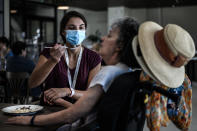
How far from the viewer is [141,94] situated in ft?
3.90

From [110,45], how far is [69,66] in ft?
2.69

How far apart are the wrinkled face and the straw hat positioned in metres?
0.16

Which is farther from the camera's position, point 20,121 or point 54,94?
→ point 54,94

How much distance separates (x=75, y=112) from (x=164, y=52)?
50 cm

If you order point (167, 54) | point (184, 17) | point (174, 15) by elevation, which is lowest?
point (167, 54)

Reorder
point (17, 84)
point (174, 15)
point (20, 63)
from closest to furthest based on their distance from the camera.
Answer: point (17, 84) → point (20, 63) → point (174, 15)

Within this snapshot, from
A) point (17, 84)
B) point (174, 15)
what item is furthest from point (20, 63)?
point (174, 15)

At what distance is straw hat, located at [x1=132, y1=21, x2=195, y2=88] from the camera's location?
116 centimetres

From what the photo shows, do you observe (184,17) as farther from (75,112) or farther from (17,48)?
(75,112)

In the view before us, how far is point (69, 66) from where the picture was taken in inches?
84.7

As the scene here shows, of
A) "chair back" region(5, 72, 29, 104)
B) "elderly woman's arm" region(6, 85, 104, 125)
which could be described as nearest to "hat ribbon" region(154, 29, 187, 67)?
"elderly woman's arm" region(6, 85, 104, 125)

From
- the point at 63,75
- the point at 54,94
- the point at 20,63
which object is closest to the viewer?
the point at 54,94

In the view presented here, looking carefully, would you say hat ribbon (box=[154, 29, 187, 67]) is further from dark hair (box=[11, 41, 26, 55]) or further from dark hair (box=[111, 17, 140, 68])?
dark hair (box=[11, 41, 26, 55])

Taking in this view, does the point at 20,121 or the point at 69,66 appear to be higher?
the point at 69,66
